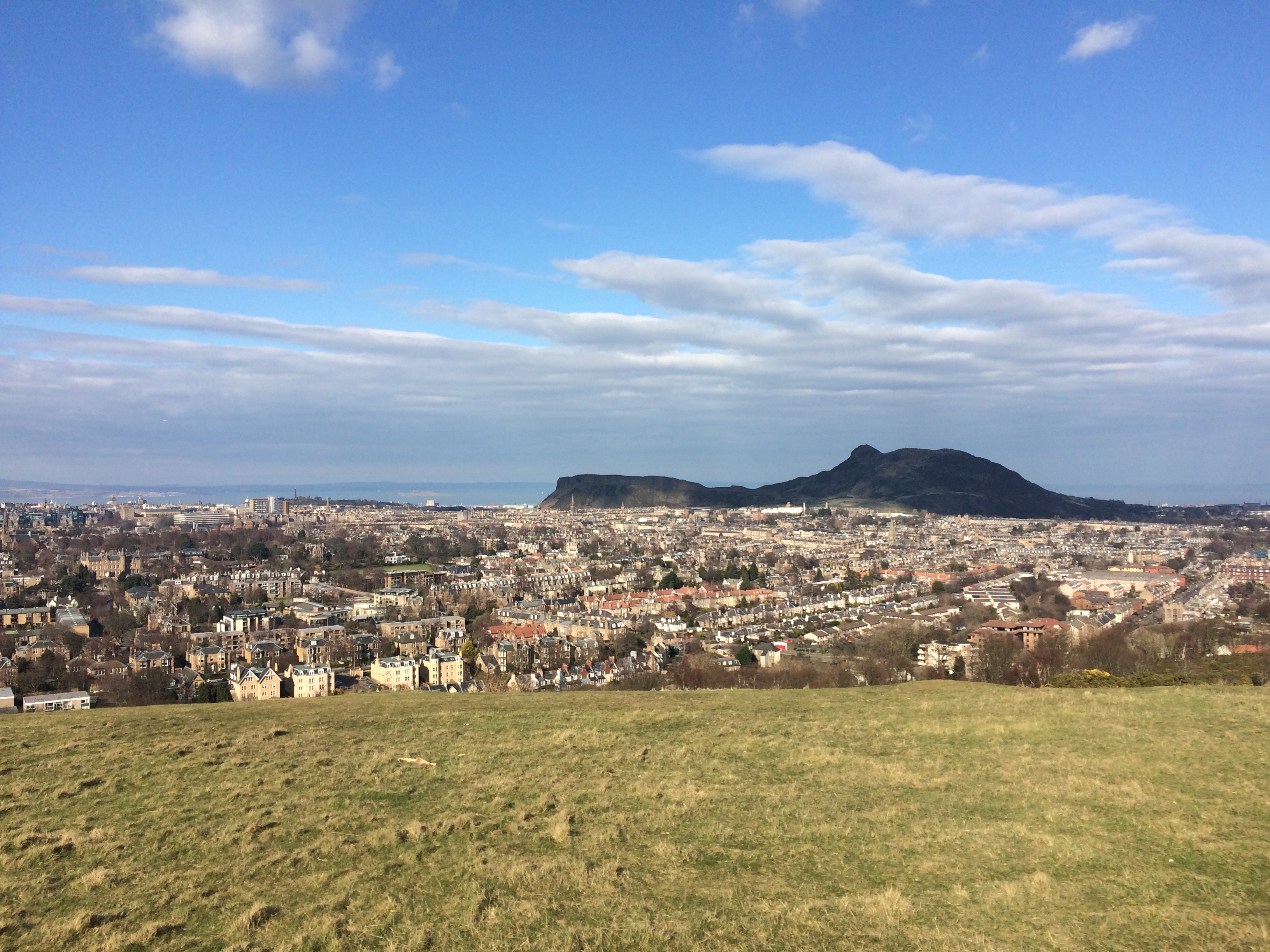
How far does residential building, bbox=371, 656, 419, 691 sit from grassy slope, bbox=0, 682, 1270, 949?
2382 cm

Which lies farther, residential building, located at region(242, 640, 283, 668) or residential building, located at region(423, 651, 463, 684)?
residential building, located at region(242, 640, 283, 668)

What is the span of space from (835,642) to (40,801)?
36356mm

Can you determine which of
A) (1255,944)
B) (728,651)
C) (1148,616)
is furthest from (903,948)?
(1148,616)

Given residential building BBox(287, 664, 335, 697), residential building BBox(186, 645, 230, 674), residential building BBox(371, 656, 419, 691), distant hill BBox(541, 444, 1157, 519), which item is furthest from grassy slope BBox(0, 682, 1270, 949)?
distant hill BBox(541, 444, 1157, 519)

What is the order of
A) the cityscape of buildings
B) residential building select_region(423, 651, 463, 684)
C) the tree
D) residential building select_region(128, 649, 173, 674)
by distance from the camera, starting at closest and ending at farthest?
the tree → the cityscape of buildings → residential building select_region(423, 651, 463, 684) → residential building select_region(128, 649, 173, 674)

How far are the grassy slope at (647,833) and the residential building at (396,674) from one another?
2382 cm

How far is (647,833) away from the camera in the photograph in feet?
20.6

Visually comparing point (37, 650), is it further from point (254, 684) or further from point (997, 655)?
point (997, 655)

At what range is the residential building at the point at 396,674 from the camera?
33297 mm

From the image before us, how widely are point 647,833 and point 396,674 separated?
30100 millimetres

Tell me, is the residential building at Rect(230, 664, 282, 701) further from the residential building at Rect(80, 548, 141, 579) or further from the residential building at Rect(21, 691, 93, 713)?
the residential building at Rect(80, 548, 141, 579)

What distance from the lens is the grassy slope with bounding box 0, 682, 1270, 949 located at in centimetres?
471

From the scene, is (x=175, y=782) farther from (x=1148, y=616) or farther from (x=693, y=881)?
(x=1148, y=616)

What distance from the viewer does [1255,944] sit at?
443 cm
